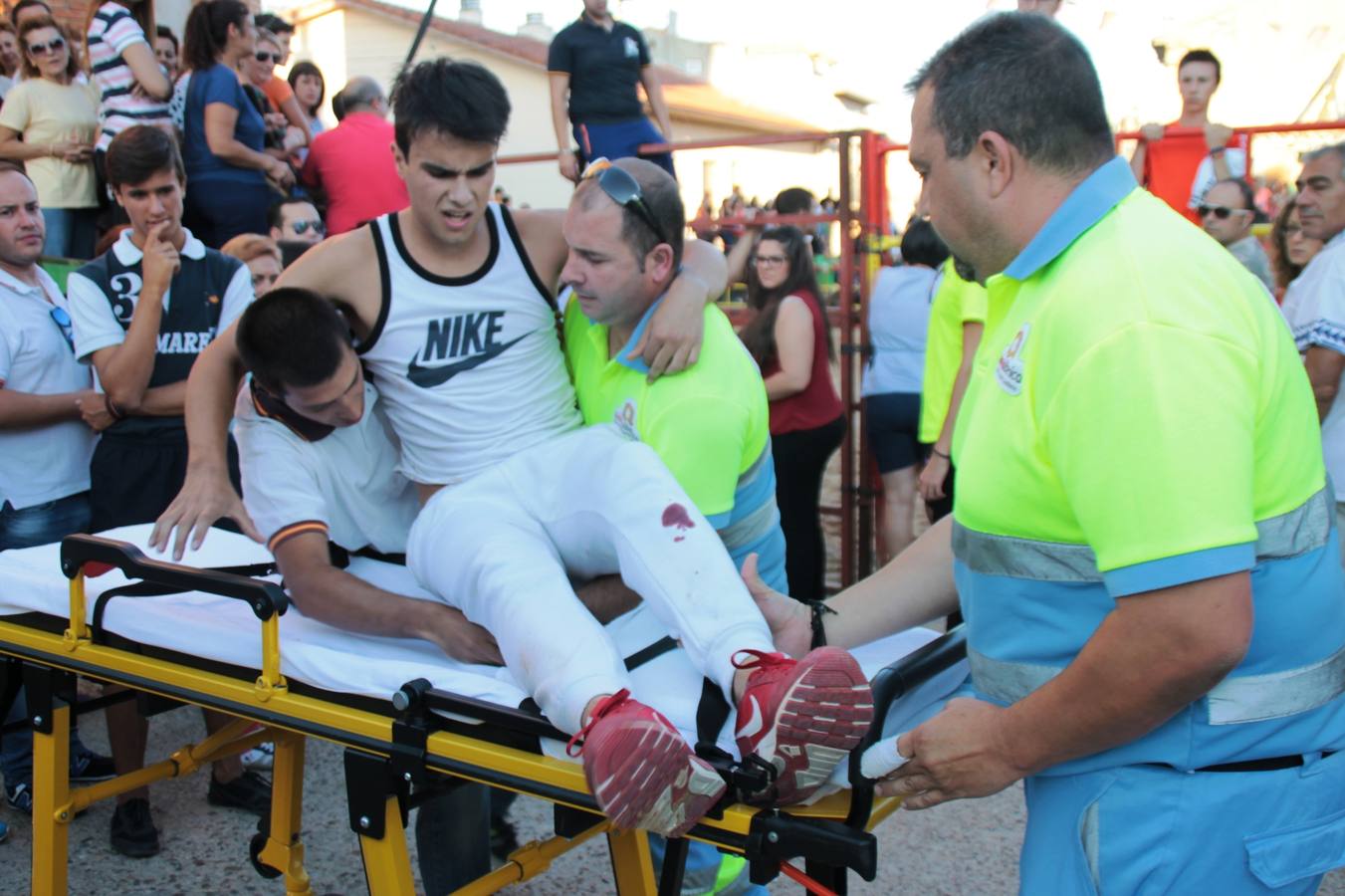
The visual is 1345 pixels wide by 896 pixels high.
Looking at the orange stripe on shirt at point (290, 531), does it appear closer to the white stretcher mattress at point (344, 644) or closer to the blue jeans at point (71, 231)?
the white stretcher mattress at point (344, 644)

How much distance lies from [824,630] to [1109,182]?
3.43 feet

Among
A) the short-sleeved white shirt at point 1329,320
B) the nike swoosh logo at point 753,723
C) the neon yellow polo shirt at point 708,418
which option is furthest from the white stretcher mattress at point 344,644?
the short-sleeved white shirt at point 1329,320

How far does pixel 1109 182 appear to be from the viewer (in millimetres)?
1512

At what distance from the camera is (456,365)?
283 cm

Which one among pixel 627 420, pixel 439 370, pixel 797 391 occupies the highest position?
pixel 439 370

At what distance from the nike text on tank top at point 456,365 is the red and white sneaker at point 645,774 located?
3.74ft

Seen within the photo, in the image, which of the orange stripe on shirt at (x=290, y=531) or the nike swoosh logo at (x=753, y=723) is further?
the orange stripe on shirt at (x=290, y=531)

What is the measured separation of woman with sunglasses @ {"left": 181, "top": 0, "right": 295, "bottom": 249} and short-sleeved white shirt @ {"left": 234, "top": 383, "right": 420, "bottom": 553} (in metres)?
3.17

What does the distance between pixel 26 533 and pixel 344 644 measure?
1903 mm

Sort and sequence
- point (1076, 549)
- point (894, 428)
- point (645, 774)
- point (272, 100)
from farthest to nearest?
point (272, 100), point (894, 428), point (645, 774), point (1076, 549)

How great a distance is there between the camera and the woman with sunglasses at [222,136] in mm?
5582

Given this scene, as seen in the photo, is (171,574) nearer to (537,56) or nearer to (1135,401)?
(1135,401)

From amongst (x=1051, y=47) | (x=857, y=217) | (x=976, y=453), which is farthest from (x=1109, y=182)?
(x=857, y=217)

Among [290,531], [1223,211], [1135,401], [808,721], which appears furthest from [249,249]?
[1135,401]
